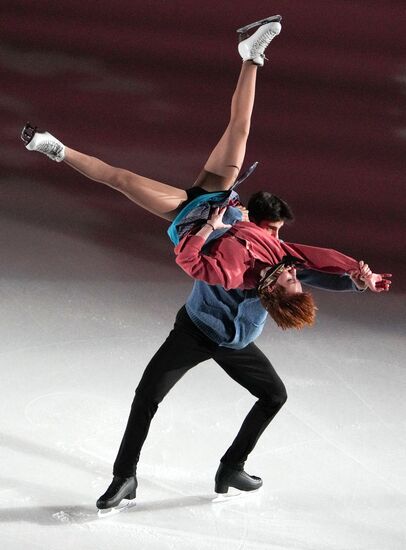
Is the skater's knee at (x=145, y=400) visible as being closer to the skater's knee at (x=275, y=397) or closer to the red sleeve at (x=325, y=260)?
the skater's knee at (x=275, y=397)

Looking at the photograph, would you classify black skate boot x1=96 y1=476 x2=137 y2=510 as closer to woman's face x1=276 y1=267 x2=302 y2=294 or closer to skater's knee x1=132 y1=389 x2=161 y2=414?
skater's knee x1=132 y1=389 x2=161 y2=414

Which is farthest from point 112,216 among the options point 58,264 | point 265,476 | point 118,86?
point 265,476

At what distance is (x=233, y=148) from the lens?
3.68 metres

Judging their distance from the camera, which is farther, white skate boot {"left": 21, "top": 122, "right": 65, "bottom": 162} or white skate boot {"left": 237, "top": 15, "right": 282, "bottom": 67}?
white skate boot {"left": 237, "top": 15, "right": 282, "bottom": 67}

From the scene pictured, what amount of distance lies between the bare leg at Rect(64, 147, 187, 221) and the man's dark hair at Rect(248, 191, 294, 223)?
27cm

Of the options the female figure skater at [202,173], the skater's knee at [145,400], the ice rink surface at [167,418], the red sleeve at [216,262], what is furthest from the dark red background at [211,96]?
the red sleeve at [216,262]

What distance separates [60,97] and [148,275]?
6.18ft

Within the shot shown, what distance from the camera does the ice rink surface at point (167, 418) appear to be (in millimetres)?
3508

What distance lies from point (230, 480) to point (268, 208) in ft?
3.23

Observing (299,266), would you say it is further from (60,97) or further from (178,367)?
(60,97)

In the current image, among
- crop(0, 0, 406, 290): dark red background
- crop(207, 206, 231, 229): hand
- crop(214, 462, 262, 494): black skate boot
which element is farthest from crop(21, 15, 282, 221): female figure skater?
crop(0, 0, 406, 290): dark red background

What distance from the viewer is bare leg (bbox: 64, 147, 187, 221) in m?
3.59

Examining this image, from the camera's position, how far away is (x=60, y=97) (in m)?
6.78

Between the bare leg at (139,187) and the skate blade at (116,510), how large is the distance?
1.00 m
